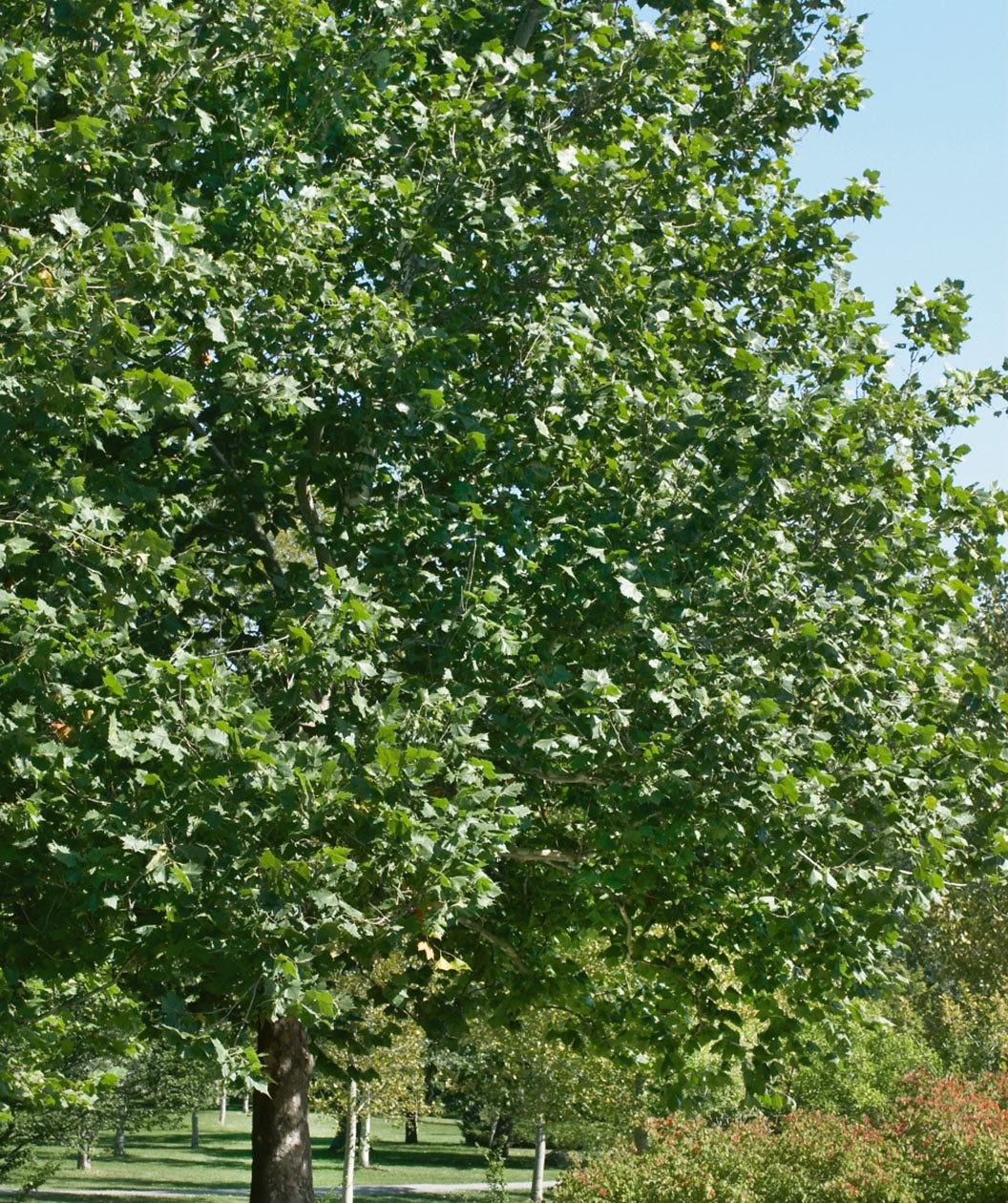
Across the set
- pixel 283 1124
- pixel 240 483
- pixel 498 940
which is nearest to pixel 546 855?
pixel 498 940

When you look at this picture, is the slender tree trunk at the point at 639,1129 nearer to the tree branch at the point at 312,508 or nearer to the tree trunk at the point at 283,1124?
the tree trunk at the point at 283,1124

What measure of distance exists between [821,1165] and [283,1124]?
27.4 feet

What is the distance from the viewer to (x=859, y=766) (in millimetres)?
8758

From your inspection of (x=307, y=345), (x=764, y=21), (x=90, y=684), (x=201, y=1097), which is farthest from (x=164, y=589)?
(x=201, y=1097)

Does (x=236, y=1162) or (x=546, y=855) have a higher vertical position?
(x=546, y=855)

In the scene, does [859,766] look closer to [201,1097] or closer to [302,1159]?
[302,1159]

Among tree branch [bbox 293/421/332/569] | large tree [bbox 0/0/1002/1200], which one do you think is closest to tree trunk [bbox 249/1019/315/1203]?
large tree [bbox 0/0/1002/1200]

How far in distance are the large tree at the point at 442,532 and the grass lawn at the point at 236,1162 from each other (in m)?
22.8

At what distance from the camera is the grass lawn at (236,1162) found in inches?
1303

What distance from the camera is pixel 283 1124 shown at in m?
10.1

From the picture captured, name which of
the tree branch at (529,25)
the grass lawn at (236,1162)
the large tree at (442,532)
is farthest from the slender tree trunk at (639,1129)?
the tree branch at (529,25)

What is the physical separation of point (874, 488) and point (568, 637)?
8.59 feet

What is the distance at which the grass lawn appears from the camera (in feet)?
109

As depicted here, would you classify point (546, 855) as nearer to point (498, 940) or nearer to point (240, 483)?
point (498, 940)
